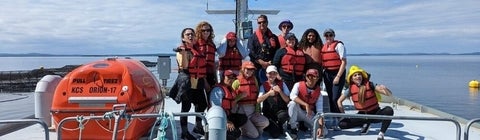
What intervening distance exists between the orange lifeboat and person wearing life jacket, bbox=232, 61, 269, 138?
38.4 inches

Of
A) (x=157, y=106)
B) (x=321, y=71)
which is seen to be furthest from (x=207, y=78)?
(x=321, y=71)

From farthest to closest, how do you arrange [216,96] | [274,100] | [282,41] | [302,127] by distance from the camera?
[282,41], [302,127], [274,100], [216,96]

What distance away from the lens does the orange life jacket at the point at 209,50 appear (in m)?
4.52

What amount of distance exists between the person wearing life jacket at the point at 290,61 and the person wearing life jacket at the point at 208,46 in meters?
0.82

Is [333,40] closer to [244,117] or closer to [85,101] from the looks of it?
[244,117]

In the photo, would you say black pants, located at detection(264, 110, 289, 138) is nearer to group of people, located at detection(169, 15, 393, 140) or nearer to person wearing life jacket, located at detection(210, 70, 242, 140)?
group of people, located at detection(169, 15, 393, 140)

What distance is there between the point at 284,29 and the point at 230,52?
2.90ft

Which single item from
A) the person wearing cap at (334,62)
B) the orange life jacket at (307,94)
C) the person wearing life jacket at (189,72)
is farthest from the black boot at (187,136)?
the person wearing cap at (334,62)

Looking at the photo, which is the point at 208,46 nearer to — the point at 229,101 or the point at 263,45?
the point at 229,101

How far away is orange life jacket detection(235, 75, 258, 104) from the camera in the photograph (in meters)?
4.56

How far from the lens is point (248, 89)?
15.0 ft

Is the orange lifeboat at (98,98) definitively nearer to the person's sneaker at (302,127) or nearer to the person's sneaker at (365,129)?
the person's sneaker at (302,127)

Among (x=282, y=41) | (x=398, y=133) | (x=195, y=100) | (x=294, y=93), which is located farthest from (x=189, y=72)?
(x=398, y=133)

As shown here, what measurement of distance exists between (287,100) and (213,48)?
962mm
